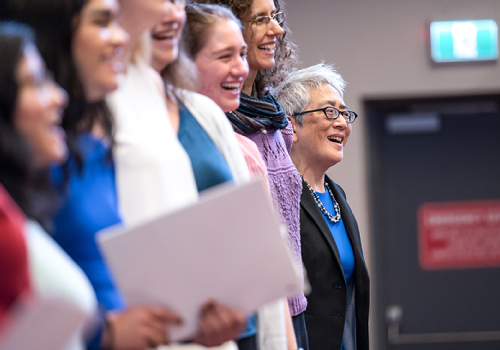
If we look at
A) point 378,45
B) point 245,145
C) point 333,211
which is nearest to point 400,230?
point 378,45

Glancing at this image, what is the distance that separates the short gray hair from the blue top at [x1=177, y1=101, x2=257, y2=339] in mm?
1470

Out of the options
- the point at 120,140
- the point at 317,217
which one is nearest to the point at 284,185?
the point at 317,217

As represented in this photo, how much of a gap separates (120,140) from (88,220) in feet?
0.71

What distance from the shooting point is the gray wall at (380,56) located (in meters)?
4.57

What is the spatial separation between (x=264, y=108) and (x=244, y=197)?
1.16m

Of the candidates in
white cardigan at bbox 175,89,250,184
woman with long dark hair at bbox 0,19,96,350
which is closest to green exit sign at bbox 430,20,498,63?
white cardigan at bbox 175,89,250,184

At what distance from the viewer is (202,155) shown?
1387mm

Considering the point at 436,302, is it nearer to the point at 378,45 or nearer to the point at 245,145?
the point at 378,45

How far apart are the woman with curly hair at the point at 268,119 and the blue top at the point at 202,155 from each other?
60cm

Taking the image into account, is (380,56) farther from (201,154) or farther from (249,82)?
(201,154)

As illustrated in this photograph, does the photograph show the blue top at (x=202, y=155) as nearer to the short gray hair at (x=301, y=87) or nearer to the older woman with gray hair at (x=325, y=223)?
the older woman with gray hair at (x=325, y=223)

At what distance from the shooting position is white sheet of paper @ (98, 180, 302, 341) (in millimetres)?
924

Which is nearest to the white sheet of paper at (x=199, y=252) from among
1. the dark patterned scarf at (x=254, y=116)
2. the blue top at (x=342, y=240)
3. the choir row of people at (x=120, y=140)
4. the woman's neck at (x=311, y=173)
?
the choir row of people at (x=120, y=140)

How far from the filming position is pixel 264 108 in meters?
2.09
